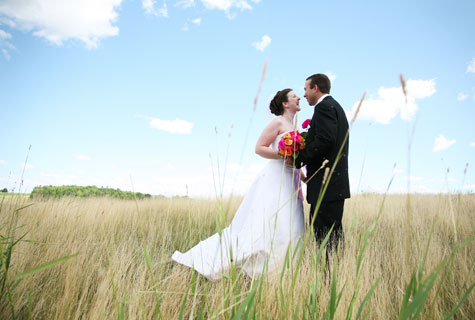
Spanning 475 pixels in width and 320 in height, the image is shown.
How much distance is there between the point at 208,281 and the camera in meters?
3.16

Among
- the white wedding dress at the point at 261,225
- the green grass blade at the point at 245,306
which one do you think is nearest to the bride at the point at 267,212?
the white wedding dress at the point at 261,225

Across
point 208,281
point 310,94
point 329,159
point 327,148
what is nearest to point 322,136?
point 327,148

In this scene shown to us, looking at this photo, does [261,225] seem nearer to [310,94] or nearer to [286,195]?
[286,195]

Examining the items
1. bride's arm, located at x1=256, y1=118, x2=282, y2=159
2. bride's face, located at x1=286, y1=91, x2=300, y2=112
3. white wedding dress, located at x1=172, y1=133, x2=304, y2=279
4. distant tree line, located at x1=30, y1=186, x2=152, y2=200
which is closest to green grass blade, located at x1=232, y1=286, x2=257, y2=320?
white wedding dress, located at x1=172, y1=133, x2=304, y2=279

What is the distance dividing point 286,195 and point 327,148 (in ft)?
2.79

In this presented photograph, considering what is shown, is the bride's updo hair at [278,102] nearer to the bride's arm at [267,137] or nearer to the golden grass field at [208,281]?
the bride's arm at [267,137]

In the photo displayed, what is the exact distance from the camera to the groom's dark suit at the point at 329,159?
307 cm

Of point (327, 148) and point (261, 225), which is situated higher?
point (327, 148)

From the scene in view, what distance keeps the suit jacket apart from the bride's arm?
0.65 metres

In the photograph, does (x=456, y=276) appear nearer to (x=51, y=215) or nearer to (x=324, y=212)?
(x=324, y=212)

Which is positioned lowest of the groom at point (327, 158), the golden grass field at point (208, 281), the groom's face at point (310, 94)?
the golden grass field at point (208, 281)

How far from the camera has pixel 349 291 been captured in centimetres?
197

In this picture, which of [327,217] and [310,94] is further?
[310,94]

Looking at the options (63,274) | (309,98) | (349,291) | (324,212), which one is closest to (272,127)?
(309,98)
